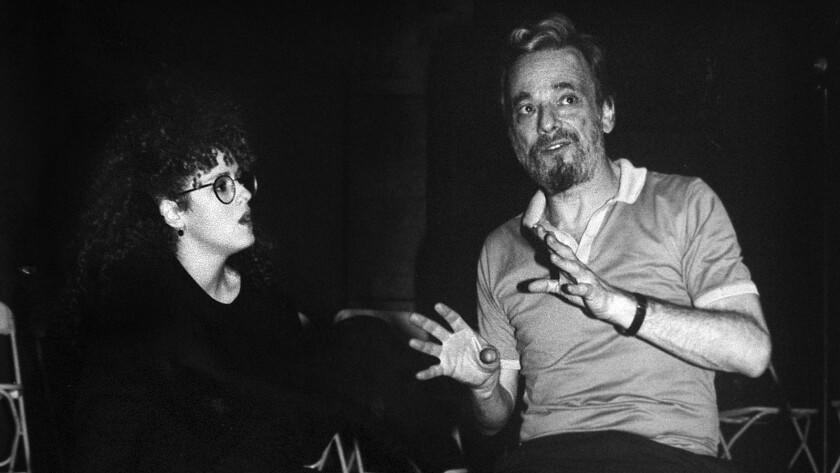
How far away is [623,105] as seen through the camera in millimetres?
1870

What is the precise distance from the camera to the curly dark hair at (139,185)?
1.44 metres

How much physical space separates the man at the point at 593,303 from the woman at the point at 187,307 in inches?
16.3

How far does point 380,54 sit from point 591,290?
1279mm

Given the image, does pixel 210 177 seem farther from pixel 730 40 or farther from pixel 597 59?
pixel 730 40

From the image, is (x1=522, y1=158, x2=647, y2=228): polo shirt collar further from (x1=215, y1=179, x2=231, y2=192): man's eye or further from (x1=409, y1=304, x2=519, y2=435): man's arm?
(x1=215, y1=179, x2=231, y2=192): man's eye

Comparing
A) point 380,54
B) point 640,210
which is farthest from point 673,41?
point 380,54

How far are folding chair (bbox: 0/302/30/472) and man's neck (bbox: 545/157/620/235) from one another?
1.36 meters

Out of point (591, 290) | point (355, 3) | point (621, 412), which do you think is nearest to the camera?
point (591, 290)

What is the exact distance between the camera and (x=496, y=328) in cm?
154

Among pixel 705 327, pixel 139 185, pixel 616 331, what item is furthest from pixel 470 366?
pixel 139 185

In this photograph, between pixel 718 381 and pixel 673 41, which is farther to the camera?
pixel 718 381

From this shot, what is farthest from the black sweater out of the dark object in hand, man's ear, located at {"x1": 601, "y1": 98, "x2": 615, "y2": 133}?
man's ear, located at {"x1": 601, "y1": 98, "x2": 615, "y2": 133}

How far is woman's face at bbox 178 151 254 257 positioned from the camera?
1.46m

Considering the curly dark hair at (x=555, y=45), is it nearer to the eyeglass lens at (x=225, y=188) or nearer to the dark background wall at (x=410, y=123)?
the dark background wall at (x=410, y=123)
